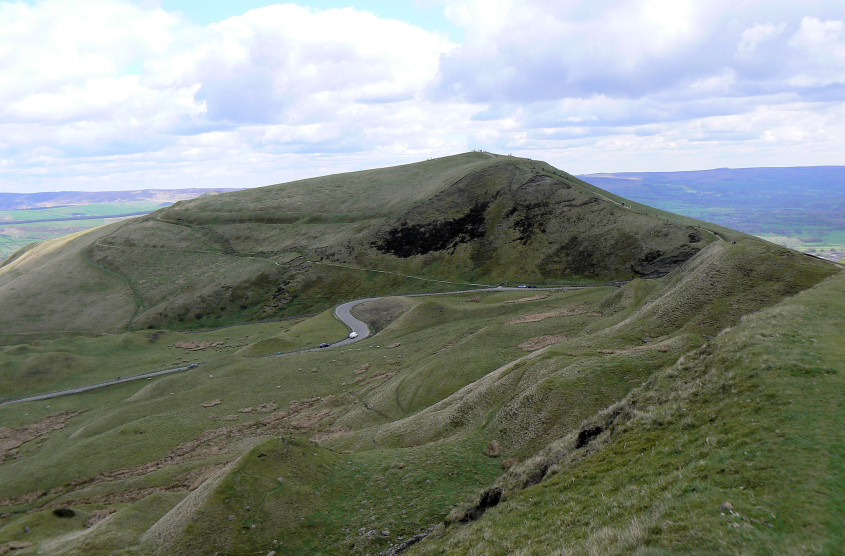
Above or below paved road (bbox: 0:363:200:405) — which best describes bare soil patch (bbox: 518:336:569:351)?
above

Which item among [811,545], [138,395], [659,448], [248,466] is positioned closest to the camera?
[811,545]

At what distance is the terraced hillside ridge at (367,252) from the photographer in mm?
118000

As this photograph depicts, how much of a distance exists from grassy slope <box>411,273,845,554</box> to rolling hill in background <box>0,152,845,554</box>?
9cm

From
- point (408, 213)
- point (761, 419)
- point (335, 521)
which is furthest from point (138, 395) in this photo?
point (408, 213)

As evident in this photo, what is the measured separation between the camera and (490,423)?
2967 centimetres

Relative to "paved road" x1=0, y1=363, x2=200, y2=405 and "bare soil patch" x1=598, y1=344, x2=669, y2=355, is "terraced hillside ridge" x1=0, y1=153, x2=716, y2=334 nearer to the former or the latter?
"paved road" x1=0, y1=363, x2=200, y2=405

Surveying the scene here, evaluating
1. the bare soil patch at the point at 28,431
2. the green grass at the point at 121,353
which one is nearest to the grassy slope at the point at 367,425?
the bare soil patch at the point at 28,431

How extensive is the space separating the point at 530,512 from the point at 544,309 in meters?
55.5

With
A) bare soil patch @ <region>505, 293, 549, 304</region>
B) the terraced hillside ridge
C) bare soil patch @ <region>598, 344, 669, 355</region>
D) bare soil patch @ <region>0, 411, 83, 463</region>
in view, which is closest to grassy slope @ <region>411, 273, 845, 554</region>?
bare soil patch @ <region>598, 344, 669, 355</region>

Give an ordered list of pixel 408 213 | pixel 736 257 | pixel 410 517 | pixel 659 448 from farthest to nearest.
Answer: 1. pixel 408 213
2. pixel 736 257
3. pixel 410 517
4. pixel 659 448

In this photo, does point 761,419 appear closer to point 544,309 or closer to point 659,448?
point 659,448

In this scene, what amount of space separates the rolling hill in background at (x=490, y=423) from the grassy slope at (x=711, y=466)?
91 mm

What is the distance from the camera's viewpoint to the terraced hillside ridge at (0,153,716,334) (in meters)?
118

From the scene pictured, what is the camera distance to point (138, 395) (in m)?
69.1
